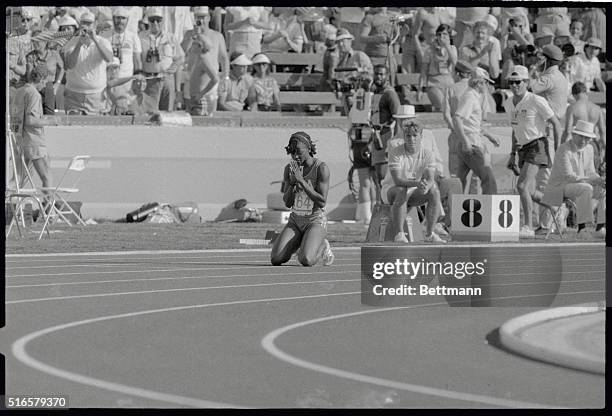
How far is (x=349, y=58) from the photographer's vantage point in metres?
11.0

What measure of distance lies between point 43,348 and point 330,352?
959 millimetres

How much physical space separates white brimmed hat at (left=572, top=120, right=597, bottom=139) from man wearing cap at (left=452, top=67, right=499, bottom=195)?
5.77ft

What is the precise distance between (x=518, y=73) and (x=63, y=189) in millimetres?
3042

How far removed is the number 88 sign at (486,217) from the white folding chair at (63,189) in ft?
8.07

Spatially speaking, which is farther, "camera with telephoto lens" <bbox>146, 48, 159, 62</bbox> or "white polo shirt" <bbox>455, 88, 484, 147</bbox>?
"white polo shirt" <bbox>455, 88, 484, 147</bbox>

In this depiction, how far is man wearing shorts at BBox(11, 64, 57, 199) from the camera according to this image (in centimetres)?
668

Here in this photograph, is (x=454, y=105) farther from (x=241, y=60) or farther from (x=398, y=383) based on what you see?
(x=398, y=383)

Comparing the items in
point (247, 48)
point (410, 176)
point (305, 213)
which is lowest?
point (305, 213)

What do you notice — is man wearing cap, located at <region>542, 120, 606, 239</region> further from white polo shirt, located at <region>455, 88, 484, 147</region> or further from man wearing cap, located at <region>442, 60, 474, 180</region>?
white polo shirt, located at <region>455, 88, 484, 147</region>

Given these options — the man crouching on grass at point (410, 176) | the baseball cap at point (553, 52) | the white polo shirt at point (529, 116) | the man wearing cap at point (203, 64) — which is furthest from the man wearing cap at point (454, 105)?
the man wearing cap at point (203, 64)

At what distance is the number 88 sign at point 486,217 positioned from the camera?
22.0ft

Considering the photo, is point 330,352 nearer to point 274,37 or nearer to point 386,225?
point 386,225

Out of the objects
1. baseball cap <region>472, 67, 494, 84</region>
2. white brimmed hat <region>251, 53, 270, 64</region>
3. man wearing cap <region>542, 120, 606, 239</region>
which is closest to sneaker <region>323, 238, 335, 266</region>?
man wearing cap <region>542, 120, 606, 239</region>

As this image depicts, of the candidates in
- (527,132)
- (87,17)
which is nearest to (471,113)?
(527,132)
